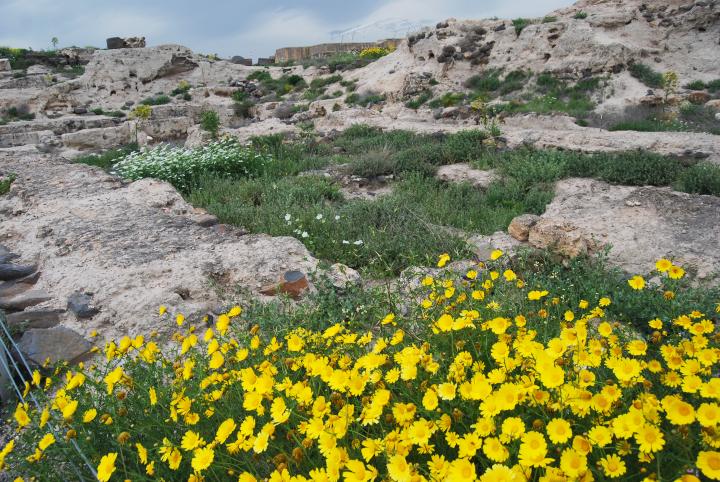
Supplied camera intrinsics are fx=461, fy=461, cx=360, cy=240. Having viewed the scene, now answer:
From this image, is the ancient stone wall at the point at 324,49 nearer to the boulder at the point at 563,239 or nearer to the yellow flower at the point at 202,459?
the boulder at the point at 563,239

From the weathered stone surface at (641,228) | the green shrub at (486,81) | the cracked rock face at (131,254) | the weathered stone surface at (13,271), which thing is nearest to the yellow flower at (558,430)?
the cracked rock face at (131,254)

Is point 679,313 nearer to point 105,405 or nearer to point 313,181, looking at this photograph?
point 105,405

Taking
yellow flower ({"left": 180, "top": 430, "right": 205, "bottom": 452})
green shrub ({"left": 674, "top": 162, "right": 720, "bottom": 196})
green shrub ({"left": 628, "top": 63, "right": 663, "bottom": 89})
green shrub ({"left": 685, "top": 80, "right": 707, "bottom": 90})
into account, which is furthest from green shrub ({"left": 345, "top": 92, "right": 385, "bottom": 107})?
yellow flower ({"left": 180, "top": 430, "right": 205, "bottom": 452})

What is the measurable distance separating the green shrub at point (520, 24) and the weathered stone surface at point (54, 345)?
19005 millimetres

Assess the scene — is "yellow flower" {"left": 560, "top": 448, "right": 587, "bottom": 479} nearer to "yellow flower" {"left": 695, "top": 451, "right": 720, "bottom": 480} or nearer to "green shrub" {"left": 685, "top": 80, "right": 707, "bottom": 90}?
"yellow flower" {"left": 695, "top": 451, "right": 720, "bottom": 480}

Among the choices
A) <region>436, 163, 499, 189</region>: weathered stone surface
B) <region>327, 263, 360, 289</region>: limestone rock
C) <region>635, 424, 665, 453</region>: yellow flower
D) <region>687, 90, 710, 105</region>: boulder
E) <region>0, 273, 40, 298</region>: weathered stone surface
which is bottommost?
<region>436, 163, 499, 189</region>: weathered stone surface

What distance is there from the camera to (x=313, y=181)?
8445 millimetres

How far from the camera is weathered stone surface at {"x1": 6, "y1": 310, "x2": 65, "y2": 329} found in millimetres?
3809

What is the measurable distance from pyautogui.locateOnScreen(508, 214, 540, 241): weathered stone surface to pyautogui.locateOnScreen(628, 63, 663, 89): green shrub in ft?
41.0

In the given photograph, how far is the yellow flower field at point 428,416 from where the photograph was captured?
1.27 meters

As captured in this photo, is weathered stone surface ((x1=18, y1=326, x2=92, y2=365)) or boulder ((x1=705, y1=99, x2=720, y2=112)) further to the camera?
boulder ((x1=705, y1=99, x2=720, y2=112))

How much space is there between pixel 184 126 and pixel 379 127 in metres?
7.75

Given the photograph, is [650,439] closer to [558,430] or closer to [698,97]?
[558,430]

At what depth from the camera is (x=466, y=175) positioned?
8.82 m
